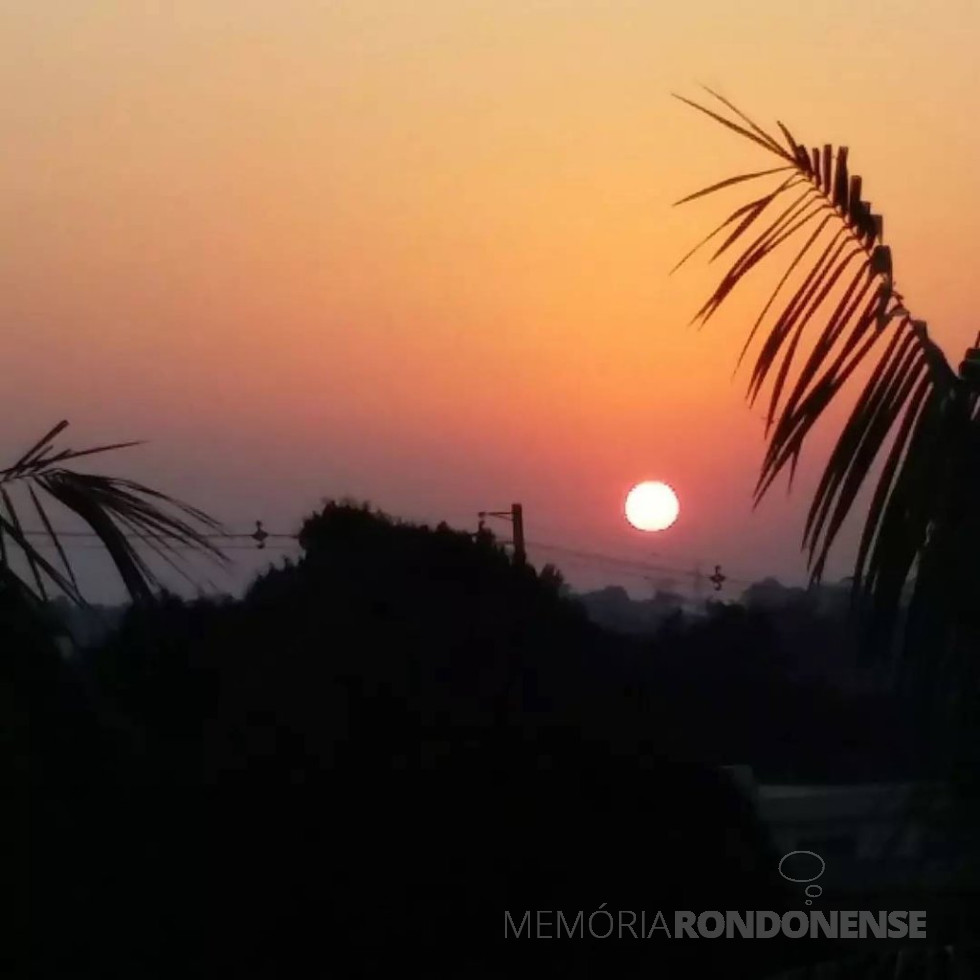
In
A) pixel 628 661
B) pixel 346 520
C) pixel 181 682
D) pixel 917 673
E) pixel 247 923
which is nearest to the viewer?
pixel 917 673

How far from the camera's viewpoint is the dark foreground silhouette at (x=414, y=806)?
6965 mm

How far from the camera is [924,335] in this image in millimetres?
3176

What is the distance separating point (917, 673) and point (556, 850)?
5.03 metres

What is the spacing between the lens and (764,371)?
3.21m

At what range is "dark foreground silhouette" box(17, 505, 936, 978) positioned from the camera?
6965 millimetres

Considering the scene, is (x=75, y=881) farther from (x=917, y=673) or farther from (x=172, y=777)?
(x=917, y=673)

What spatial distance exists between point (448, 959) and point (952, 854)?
179 inches

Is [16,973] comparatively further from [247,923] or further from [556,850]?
[556,850]

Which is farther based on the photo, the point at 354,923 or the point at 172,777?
the point at 354,923

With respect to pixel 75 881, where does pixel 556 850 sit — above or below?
above

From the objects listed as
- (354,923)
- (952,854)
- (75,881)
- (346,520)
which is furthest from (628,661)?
(952,854)

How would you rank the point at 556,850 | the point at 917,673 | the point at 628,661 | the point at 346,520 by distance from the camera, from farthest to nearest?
1. the point at 346,520
2. the point at 628,661
3. the point at 556,850
4. the point at 917,673

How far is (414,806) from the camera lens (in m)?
7.84

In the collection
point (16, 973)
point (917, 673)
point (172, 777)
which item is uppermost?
Result: point (172, 777)
